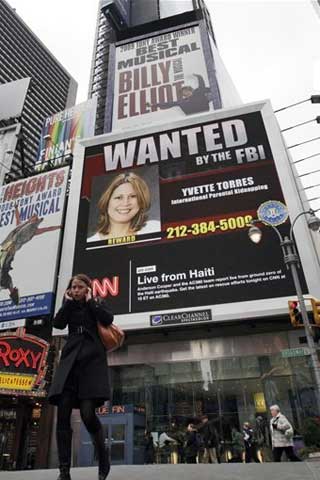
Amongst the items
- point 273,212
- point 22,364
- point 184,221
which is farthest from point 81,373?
point 22,364

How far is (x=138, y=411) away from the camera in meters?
18.3

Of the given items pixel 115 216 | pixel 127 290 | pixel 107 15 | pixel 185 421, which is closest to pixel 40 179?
pixel 115 216

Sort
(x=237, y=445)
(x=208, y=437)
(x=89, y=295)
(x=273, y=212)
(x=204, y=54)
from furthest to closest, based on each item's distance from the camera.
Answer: (x=204, y=54)
(x=273, y=212)
(x=208, y=437)
(x=237, y=445)
(x=89, y=295)

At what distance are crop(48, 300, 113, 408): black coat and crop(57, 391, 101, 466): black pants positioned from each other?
0.06m

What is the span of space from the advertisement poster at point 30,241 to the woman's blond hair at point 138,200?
2.94m

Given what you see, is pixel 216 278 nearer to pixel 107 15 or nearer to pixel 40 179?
pixel 40 179

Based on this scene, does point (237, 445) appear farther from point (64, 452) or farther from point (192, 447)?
point (64, 452)

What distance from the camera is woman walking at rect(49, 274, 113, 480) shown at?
3764 millimetres

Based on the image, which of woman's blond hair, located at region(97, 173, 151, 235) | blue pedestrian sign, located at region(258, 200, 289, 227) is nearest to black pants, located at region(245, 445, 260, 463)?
blue pedestrian sign, located at region(258, 200, 289, 227)

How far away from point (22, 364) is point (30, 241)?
21.5 feet

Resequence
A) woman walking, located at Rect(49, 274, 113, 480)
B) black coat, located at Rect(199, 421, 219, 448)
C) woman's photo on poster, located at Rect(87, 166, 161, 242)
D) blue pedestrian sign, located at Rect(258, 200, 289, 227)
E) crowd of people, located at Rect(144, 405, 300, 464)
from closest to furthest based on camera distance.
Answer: woman walking, located at Rect(49, 274, 113, 480) → crowd of people, located at Rect(144, 405, 300, 464) → black coat, located at Rect(199, 421, 219, 448) → blue pedestrian sign, located at Rect(258, 200, 289, 227) → woman's photo on poster, located at Rect(87, 166, 161, 242)

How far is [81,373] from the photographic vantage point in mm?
3811

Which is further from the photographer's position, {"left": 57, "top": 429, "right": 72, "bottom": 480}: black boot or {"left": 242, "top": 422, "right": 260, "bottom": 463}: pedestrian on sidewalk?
{"left": 242, "top": 422, "right": 260, "bottom": 463}: pedestrian on sidewalk

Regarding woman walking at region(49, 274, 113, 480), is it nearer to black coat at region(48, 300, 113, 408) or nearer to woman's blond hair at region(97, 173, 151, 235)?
black coat at region(48, 300, 113, 408)
